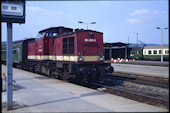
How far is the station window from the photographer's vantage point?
11.4 m

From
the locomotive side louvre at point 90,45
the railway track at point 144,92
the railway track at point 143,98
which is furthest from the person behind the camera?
the locomotive side louvre at point 90,45

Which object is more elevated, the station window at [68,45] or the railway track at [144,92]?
the station window at [68,45]

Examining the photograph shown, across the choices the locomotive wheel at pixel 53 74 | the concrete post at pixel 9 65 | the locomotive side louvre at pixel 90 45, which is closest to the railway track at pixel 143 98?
the locomotive side louvre at pixel 90 45

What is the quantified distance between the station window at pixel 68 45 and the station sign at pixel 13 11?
A: 4922mm

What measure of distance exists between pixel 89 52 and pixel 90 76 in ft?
4.64

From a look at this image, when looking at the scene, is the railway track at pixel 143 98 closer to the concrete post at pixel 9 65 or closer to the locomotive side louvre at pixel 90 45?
the locomotive side louvre at pixel 90 45

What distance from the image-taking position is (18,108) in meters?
6.26

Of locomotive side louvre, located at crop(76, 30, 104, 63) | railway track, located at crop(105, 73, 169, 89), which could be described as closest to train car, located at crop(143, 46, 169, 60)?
railway track, located at crop(105, 73, 169, 89)

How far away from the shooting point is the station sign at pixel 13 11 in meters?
6.20

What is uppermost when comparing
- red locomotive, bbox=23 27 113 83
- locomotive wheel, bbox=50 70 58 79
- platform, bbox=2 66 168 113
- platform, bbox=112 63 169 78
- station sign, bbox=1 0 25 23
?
station sign, bbox=1 0 25 23

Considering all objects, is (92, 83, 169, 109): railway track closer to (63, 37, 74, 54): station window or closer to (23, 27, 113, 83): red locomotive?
(23, 27, 113, 83): red locomotive

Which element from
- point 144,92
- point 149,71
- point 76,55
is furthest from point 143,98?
point 149,71

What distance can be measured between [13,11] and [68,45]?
553 cm

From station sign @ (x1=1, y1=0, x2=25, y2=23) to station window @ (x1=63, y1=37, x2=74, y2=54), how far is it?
4.92m
